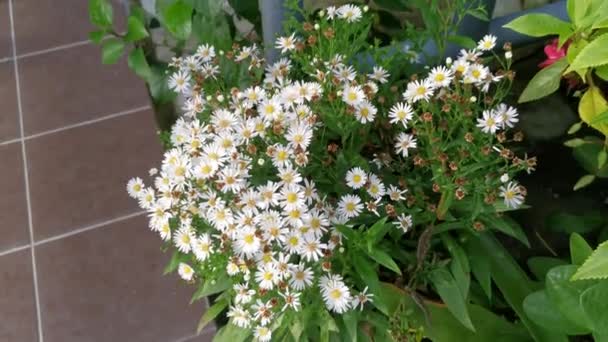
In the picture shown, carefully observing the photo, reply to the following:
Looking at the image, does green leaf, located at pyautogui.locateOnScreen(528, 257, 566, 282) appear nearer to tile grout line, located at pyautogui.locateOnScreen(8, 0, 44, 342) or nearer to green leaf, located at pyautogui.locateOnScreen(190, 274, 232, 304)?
green leaf, located at pyautogui.locateOnScreen(190, 274, 232, 304)

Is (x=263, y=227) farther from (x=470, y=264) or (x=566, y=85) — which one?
(x=566, y=85)

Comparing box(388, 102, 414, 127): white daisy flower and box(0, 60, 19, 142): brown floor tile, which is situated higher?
box(388, 102, 414, 127): white daisy flower

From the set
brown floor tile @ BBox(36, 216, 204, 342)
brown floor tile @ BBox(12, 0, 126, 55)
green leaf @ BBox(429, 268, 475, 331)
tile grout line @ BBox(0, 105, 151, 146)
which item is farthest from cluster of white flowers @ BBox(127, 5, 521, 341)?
brown floor tile @ BBox(12, 0, 126, 55)

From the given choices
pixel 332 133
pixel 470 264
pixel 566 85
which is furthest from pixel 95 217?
pixel 566 85

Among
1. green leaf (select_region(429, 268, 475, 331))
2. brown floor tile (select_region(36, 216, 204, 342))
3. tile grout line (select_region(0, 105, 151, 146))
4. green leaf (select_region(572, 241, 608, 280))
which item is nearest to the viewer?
green leaf (select_region(572, 241, 608, 280))

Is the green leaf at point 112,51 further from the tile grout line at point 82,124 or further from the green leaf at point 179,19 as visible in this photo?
the tile grout line at point 82,124

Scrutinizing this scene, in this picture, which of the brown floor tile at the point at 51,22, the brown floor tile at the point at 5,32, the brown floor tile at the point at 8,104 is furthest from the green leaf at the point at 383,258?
the brown floor tile at the point at 5,32
